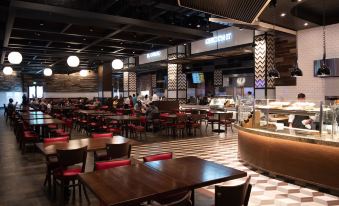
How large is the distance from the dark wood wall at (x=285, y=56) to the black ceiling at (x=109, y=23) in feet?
2.08

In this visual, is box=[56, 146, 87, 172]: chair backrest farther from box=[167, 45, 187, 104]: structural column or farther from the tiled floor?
box=[167, 45, 187, 104]: structural column

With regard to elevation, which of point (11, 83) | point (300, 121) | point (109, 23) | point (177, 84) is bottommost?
point (300, 121)

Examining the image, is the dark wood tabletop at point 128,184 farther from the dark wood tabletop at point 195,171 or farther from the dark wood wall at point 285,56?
the dark wood wall at point 285,56

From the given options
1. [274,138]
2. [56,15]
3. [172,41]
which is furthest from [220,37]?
[274,138]

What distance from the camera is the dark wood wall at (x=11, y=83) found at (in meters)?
24.7

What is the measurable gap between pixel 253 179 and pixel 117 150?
250 cm

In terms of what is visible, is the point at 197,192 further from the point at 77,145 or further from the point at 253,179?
the point at 77,145

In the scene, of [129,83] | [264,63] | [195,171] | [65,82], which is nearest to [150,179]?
[195,171]

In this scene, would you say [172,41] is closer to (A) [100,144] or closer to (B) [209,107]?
(B) [209,107]

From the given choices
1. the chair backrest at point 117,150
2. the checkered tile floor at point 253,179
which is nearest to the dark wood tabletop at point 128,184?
the chair backrest at point 117,150

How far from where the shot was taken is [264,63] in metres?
9.58

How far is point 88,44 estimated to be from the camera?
11.2 m

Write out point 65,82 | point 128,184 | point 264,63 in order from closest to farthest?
1. point 128,184
2. point 264,63
3. point 65,82

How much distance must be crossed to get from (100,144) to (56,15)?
421 centimetres
